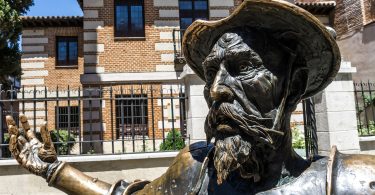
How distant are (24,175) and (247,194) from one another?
6251mm

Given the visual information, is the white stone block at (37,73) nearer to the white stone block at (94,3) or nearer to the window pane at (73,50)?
the window pane at (73,50)

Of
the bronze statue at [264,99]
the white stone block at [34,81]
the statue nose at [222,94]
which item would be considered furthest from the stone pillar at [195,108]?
the white stone block at [34,81]

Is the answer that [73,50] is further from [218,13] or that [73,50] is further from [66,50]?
[218,13]

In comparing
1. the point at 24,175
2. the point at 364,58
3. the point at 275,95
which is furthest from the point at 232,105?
the point at 364,58

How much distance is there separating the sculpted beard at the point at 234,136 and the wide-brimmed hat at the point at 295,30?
0.34 meters

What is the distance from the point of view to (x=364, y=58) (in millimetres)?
15516

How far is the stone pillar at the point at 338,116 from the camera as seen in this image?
6.64 meters

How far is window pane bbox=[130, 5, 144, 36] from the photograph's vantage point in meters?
14.3

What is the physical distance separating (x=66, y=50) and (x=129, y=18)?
4.86 meters

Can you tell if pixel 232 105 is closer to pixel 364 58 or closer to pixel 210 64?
pixel 210 64

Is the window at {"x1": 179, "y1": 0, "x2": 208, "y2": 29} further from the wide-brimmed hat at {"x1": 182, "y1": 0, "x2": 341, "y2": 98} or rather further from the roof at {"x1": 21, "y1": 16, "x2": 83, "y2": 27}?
the wide-brimmed hat at {"x1": 182, "y1": 0, "x2": 341, "y2": 98}

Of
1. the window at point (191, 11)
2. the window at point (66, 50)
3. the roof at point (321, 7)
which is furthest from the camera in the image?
the window at point (66, 50)

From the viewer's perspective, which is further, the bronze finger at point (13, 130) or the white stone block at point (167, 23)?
the white stone block at point (167, 23)

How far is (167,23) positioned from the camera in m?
14.4
